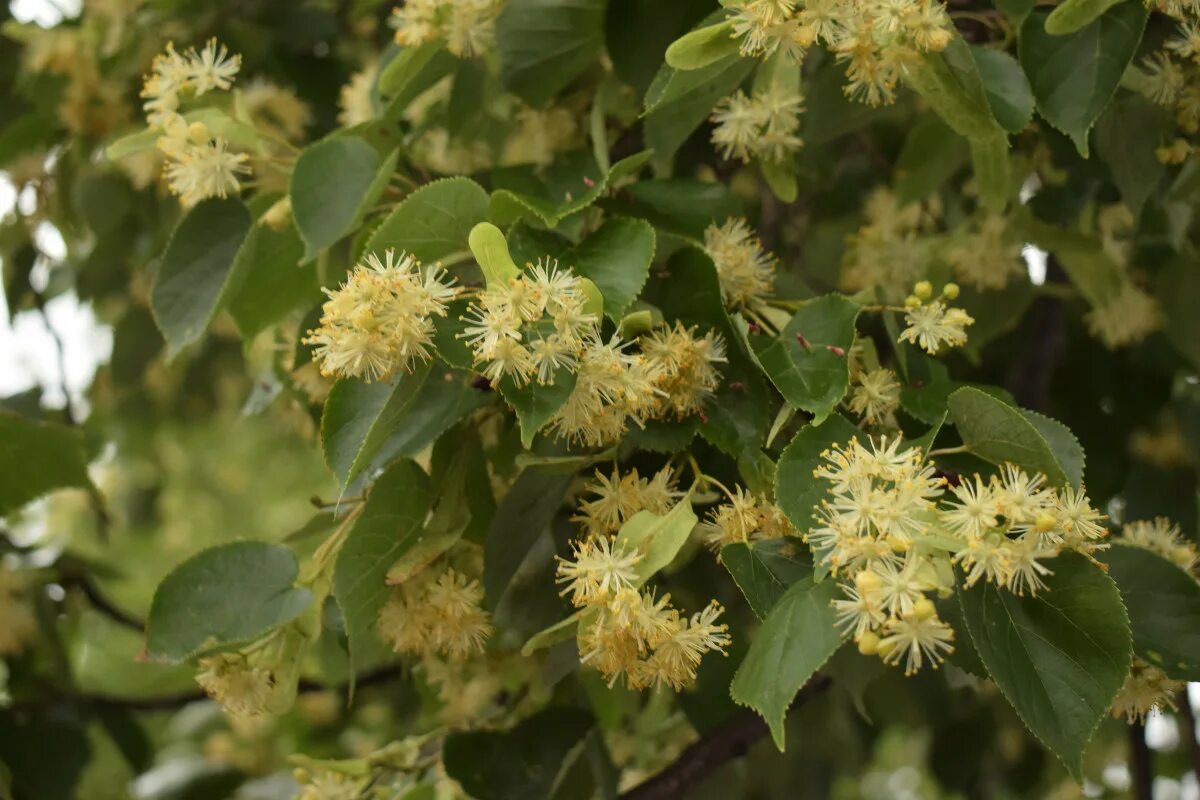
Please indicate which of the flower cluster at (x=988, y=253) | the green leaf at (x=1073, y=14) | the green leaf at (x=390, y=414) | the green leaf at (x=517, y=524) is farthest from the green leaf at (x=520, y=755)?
the green leaf at (x=1073, y=14)

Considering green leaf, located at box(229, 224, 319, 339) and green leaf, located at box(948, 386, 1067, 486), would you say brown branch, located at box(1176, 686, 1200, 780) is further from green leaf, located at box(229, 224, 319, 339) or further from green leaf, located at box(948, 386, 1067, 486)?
green leaf, located at box(229, 224, 319, 339)

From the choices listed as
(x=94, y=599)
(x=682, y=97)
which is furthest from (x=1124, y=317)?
(x=94, y=599)

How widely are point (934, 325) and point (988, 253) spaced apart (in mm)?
323

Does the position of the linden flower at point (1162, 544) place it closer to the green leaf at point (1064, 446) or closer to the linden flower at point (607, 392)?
the green leaf at point (1064, 446)

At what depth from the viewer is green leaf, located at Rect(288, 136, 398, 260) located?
0.85 m

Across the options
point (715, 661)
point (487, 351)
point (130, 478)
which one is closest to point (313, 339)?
point (487, 351)

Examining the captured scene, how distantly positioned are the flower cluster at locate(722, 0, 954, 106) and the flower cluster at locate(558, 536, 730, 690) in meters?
0.32

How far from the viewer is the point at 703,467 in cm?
83

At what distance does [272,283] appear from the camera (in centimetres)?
95

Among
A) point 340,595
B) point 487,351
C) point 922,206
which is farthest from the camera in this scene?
point 922,206

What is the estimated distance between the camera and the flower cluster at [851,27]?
0.75m

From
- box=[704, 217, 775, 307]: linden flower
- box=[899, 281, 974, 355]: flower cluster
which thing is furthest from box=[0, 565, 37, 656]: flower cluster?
box=[899, 281, 974, 355]: flower cluster

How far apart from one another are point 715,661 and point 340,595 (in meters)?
0.29

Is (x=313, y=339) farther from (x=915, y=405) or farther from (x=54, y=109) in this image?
(x=54, y=109)
